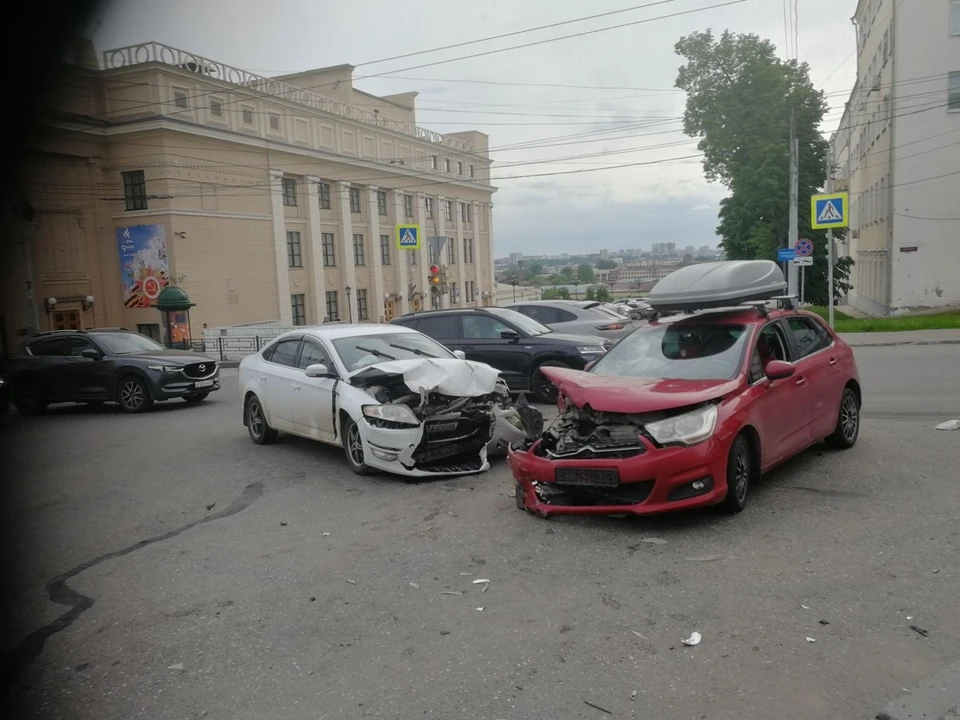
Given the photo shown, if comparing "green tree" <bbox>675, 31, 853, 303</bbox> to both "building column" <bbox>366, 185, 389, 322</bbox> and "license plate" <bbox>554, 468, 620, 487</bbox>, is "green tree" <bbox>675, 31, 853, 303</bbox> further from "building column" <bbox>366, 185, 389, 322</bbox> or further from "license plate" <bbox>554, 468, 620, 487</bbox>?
"license plate" <bbox>554, 468, 620, 487</bbox>

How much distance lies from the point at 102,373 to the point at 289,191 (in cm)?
2952

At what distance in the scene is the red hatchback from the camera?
5680 mm

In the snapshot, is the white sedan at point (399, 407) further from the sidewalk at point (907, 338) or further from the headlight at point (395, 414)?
the sidewalk at point (907, 338)

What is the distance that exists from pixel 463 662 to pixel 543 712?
0.63 m

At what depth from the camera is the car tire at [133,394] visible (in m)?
14.8

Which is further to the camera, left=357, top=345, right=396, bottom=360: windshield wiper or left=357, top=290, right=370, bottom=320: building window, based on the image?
left=357, top=290, right=370, bottom=320: building window

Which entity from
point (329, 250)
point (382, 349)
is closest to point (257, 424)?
point (382, 349)

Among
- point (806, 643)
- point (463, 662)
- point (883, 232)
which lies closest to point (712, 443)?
point (806, 643)

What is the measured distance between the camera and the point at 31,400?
1536cm

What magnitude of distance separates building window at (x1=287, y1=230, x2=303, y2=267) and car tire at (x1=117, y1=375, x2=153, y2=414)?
28.4 m

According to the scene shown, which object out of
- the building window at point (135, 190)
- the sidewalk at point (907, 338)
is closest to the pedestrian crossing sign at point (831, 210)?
the sidewalk at point (907, 338)

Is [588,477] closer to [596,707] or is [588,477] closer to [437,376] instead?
[596,707]

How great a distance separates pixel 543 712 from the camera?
3.51m

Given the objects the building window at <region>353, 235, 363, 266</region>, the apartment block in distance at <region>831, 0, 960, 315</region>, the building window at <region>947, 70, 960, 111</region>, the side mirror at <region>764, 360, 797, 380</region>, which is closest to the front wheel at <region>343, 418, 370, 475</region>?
the side mirror at <region>764, 360, 797, 380</region>
